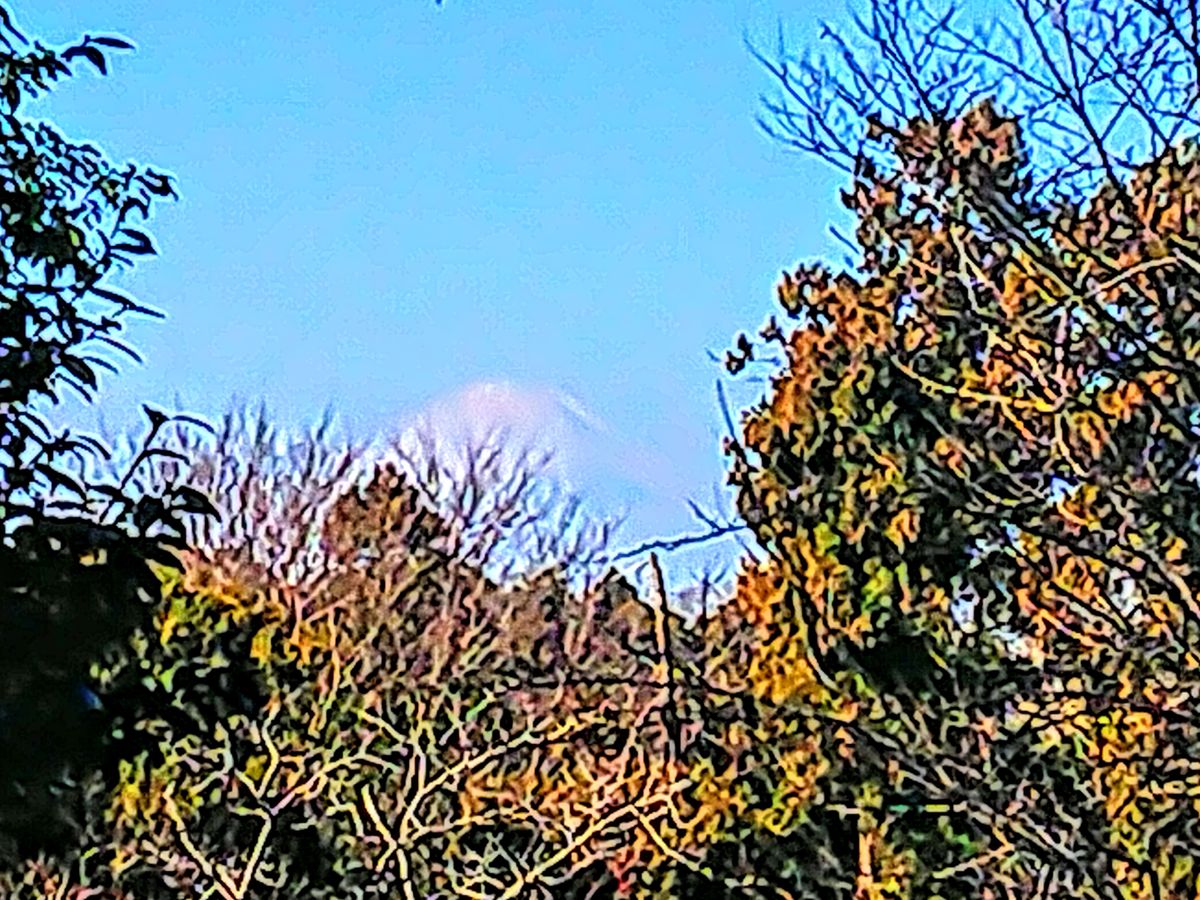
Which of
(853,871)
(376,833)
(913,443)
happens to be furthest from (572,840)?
(913,443)

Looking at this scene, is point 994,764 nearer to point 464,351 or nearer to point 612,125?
point 612,125

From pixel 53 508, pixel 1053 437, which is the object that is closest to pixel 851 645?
pixel 1053 437

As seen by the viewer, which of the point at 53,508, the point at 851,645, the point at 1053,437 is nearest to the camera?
the point at 53,508

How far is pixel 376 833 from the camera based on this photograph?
17.9 ft

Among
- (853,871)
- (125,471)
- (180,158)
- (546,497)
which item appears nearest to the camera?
(125,471)

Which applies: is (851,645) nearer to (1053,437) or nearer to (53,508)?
(1053,437)

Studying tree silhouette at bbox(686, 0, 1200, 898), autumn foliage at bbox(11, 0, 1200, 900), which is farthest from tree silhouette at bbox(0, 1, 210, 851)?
tree silhouette at bbox(686, 0, 1200, 898)

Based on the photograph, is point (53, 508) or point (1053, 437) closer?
point (53, 508)

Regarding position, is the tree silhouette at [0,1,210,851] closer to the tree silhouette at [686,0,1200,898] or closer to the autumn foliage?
the autumn foliage

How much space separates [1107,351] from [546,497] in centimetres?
918

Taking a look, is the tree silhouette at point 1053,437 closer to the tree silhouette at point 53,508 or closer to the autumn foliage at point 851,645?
the autumn foliage at point 851,645

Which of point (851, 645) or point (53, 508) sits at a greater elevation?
point (851, 645)

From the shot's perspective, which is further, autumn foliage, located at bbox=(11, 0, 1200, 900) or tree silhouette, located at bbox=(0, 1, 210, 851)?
autumn foliage, located at bbox=(11, 0, 1200, 900)

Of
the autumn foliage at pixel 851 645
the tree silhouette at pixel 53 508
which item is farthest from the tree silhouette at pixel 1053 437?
the tree silhouette at pixel 53 508
